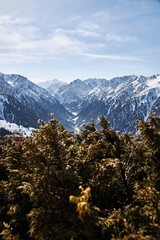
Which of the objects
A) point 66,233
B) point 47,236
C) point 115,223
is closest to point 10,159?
point 47,236

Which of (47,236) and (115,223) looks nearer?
(47,236)

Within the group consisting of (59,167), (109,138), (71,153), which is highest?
→ (109,138)

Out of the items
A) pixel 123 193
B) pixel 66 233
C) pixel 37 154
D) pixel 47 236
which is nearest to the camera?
pixel 66 233

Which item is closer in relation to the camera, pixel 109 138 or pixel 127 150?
pixel 127 150

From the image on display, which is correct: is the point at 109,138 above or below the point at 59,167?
above

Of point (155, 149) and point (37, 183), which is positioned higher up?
point (155, 149)

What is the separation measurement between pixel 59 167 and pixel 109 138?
25.7ft

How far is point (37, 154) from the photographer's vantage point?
7828 millimetres

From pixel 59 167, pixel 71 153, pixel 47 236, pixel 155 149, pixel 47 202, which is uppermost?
pixel 155 149

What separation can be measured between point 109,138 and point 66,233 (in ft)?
33.3

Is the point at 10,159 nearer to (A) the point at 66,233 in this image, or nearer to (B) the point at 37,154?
(B) the point at 37,154

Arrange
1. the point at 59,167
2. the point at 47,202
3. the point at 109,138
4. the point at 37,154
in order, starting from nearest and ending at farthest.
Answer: the point at 47,202, the point at 37,154, the point at 59,167, the point at 109,138

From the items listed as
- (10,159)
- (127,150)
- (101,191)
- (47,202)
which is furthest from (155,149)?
(10,159)

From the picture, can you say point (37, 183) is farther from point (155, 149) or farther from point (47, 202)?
point (155, 149)
